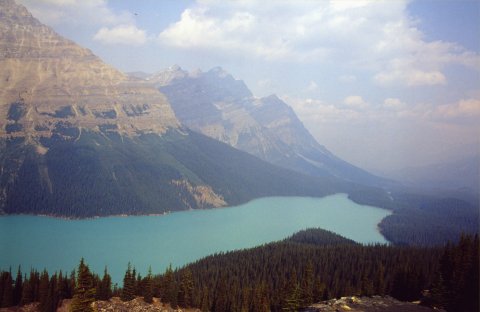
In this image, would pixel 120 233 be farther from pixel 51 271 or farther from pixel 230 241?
pixel 51 271

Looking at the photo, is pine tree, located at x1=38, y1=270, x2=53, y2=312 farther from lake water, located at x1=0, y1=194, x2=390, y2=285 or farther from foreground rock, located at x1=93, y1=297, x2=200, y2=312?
lake water, located at x1=0, y1=194, x2=390, y2=285

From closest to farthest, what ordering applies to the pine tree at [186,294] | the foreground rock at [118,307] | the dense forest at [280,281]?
the dense forest at [280,281]
the foreground rock at [118,307]
the pine tree at [186,294]

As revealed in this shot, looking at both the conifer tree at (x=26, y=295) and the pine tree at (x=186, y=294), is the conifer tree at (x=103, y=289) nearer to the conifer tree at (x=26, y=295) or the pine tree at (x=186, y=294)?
the conifer tree at (x=26, y=295)

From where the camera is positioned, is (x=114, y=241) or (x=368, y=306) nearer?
(x=368, y=306)

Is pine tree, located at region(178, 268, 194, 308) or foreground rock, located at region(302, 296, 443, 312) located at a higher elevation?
foreground rock, located at region(302, 296, 443, 312)

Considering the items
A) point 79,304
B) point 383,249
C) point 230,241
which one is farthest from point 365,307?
point 230,241

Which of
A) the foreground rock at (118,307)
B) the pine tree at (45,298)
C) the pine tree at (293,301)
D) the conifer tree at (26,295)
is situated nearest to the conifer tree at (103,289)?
the foreground rock at (118,307)

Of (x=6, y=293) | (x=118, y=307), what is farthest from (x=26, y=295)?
(x=118, y=307)

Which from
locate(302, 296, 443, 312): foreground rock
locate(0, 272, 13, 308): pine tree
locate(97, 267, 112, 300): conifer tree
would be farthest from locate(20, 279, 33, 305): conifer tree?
locate(302, 296, 443, 312): foreground rock

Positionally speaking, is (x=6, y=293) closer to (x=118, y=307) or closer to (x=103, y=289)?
(x=103, y=289)
